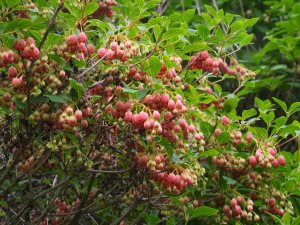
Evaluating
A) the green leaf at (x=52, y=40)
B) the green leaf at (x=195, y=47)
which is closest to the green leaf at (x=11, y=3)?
the green leaf at (x=52, y=40)

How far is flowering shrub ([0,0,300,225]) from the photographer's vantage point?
223 centimetres

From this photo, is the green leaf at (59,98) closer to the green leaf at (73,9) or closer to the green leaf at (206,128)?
the green leaf at (73,9)

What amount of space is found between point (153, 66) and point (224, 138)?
0.68m

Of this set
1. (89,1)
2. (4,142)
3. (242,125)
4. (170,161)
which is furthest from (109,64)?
(242,125)

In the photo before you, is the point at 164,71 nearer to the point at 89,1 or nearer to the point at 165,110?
the point at 165,110

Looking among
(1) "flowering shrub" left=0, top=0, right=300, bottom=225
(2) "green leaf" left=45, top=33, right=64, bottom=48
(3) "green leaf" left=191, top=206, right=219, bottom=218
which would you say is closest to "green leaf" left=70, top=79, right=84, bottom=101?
(1) "flowering shrub" left=0, top=0, right=300, bottom=225

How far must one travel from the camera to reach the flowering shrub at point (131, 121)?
2.23 m

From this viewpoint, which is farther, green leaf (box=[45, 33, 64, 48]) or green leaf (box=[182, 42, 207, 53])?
green leaf (box=[182, 42, 207, 53])

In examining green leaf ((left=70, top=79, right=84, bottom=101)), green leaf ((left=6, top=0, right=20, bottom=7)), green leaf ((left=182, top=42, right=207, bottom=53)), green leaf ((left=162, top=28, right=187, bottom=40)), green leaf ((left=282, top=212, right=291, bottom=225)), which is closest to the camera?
green leaf ((left=6, top=0, right=20, bottom=7))

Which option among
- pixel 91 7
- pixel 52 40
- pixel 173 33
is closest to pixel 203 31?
pixel 173 33

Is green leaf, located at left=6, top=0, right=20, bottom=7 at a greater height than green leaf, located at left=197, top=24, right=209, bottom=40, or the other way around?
green leaf, located at left=6, top=0, right=20, bottom=7

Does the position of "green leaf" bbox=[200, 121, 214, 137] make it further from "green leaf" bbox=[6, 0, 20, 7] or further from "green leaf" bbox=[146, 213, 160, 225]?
"green leaf" bbox=[6, 0, 20, 7]

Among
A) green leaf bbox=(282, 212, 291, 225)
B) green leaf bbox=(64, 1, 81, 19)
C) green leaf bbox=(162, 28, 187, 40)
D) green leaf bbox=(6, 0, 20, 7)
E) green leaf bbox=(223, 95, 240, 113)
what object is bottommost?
green leaf bbox=(282, 212, 291, 225)

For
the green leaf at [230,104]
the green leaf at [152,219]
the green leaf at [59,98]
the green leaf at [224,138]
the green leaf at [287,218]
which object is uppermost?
the green leaf at [59,98]
